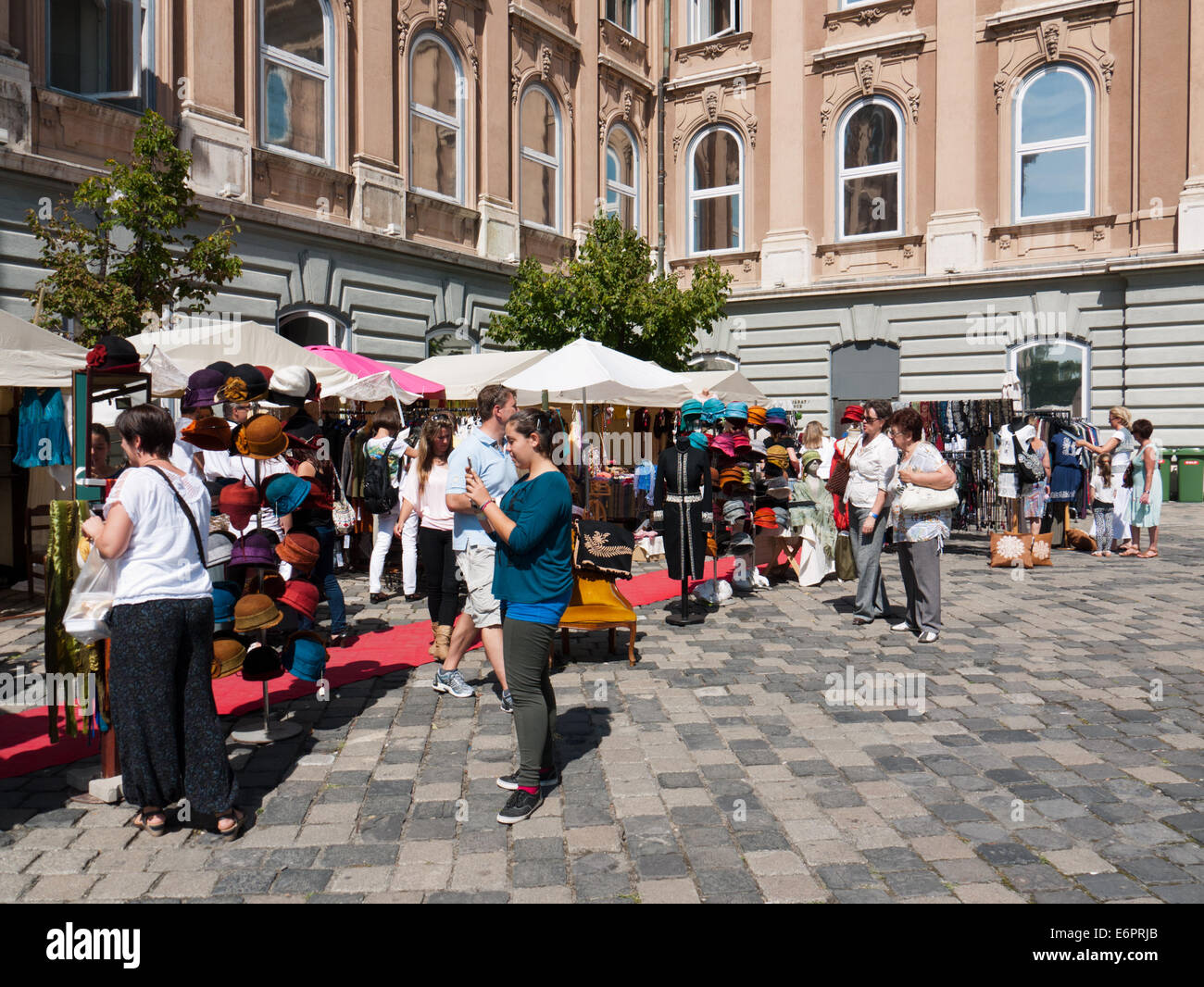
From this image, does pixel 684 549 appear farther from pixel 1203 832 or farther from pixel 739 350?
pixel 739 350

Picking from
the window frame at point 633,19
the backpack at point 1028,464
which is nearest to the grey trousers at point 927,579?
the backpack at point 1028,464

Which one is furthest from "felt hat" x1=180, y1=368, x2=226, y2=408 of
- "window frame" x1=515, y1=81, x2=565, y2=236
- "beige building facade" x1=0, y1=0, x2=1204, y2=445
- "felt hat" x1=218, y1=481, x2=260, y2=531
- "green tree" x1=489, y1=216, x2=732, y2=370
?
"window frame" x1=515, y1=81, x2=565, y2=236

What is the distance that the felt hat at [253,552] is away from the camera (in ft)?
16.7

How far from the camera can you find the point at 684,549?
893 cm

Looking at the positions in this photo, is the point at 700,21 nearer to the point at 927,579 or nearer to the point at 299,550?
the point at 927,579

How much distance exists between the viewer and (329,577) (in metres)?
7.53

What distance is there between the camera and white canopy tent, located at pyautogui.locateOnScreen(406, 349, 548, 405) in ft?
45.6

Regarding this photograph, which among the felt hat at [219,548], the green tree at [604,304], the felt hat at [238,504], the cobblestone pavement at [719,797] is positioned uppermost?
the green tree at [604,304]

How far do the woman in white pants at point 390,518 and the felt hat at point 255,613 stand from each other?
→ 4878 mm

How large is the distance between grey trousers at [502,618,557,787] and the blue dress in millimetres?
7587

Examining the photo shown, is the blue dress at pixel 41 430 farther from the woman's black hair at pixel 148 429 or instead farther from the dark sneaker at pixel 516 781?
the dark sneaker at pixel 516 781

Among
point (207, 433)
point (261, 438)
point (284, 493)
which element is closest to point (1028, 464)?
point (284, 493)

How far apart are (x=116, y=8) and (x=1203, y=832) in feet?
50.5

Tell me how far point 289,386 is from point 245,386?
1.09 ft
